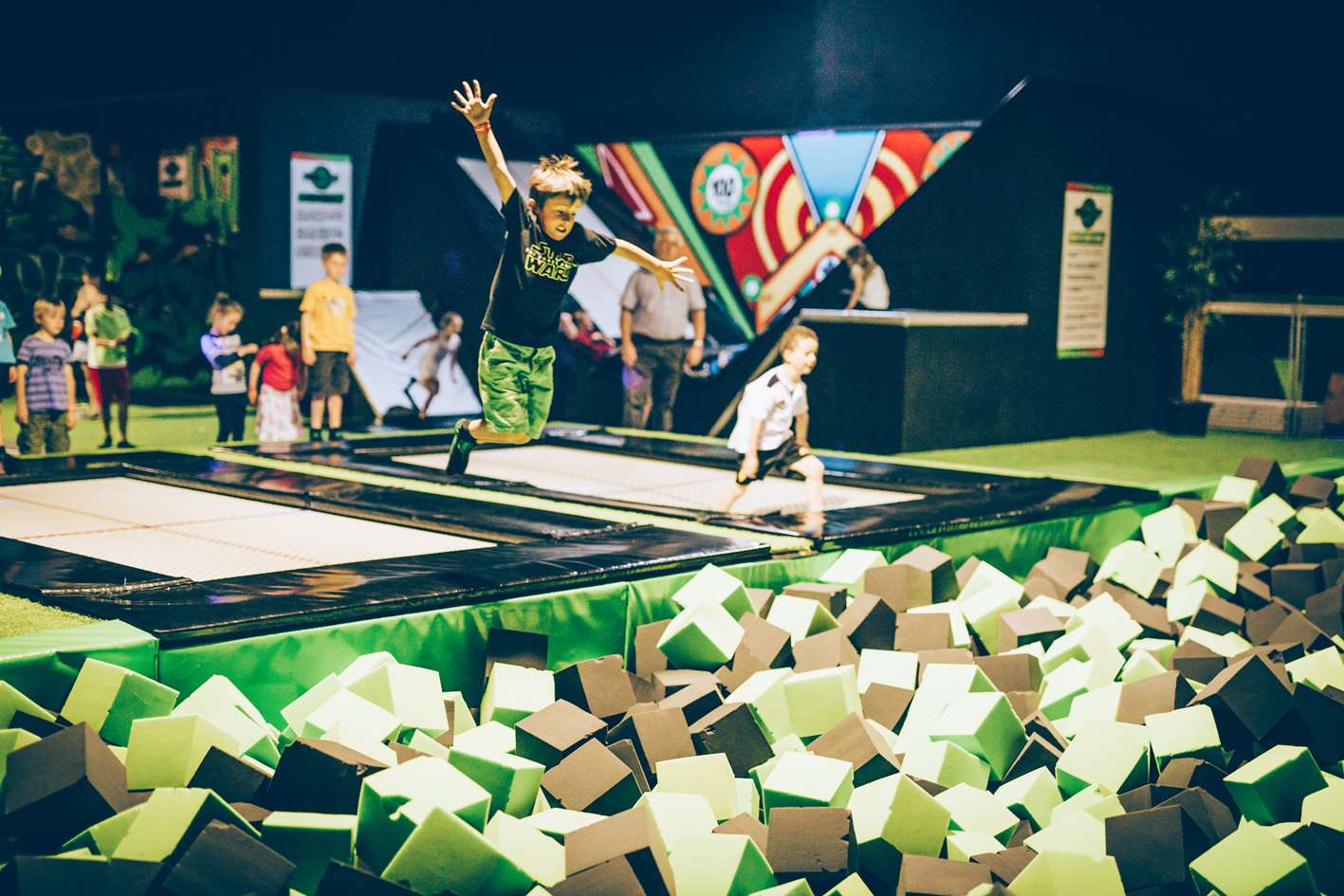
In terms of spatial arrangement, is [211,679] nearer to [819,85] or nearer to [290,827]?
[290,827]

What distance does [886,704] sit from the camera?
3.58 meters

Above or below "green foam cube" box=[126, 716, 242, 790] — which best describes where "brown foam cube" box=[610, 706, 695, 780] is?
below

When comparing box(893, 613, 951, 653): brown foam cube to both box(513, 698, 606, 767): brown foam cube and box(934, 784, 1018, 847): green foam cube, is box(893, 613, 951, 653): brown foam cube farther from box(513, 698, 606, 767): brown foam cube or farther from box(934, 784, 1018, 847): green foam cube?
box(513, 698, 606, 767): brown foam cube

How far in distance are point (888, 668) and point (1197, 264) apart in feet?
24.8

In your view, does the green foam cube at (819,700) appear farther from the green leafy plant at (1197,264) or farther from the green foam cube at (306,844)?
the green leafy plant at (1197,264)

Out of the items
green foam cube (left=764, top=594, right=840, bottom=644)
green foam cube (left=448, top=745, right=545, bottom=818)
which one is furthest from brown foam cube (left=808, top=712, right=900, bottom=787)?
green foam cube (left=764, top=594, right=840, bottom=644)

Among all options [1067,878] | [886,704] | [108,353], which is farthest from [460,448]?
[108,353]

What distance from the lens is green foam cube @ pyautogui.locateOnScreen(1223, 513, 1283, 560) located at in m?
5.17

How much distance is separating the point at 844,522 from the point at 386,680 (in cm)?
211

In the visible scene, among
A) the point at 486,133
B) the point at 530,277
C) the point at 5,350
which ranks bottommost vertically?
the point at 5,350

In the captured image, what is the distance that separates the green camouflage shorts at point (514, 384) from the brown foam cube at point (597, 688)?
157 centimetres

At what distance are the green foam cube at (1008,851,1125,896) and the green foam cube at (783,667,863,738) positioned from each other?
35.5 inches

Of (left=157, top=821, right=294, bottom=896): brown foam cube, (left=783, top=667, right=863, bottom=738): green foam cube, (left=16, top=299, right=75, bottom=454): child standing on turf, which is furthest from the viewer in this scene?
(left=16, top=299, right=75, bottom=454): child standing on turf

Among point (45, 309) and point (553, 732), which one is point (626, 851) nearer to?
point (553, 732)
